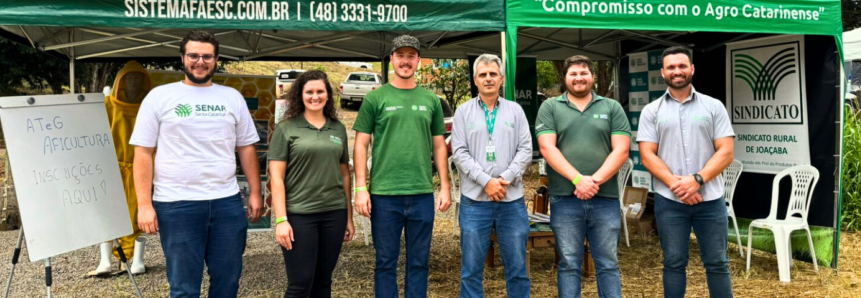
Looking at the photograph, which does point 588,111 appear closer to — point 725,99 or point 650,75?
point 725,99

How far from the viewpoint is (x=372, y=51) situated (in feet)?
20.9

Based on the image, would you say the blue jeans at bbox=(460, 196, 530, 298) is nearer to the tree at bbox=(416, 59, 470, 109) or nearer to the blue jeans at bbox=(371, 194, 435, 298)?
the blue jeans at bbox=(371, 194, 435, 298)

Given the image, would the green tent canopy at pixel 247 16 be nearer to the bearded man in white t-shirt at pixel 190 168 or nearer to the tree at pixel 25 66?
the bearded man in white t-shirt at pixel 190 168

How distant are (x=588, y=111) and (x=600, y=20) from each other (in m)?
0.86

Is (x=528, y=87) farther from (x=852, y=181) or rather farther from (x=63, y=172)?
(x=63, y=172)

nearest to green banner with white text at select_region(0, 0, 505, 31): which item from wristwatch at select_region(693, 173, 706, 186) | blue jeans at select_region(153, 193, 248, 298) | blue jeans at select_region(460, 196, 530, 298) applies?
blue jeans at select_region(153, 193, 248, 298)

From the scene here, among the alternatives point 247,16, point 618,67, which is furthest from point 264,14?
point 618,67

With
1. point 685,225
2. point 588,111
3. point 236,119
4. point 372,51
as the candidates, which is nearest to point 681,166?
point 685,225

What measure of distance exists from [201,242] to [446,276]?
95.9 inches

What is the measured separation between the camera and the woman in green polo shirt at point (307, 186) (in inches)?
116

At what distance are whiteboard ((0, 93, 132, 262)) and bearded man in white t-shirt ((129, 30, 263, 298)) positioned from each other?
111 centimetres

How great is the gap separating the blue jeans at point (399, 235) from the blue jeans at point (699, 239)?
123 centimetres

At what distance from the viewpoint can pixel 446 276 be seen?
491 cm

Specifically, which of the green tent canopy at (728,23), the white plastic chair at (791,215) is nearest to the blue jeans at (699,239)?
the green tent canopy at (728,23)
